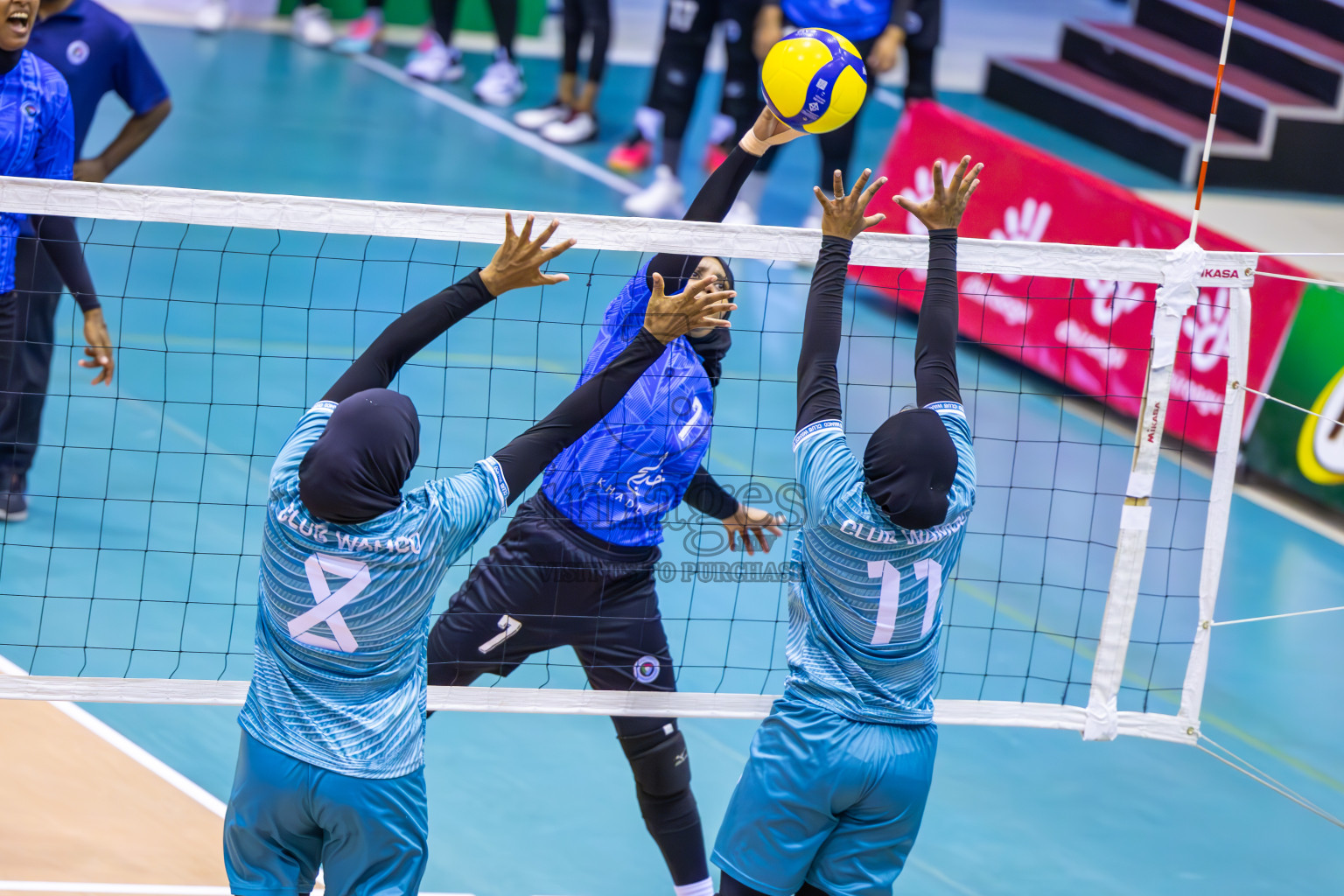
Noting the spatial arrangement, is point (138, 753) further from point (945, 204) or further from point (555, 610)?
point (945, 204)

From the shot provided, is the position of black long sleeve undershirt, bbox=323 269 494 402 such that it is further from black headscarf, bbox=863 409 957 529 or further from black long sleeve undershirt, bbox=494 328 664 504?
black headscarf, bbox=863 409 957 529

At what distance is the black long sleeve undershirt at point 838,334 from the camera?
11.3ft

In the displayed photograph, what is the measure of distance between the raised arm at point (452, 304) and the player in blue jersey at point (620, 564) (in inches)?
21.0

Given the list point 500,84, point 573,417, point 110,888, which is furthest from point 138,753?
point 500,84

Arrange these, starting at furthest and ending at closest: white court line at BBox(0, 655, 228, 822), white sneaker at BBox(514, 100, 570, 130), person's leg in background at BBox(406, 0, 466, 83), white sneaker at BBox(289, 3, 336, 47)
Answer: white sneaker at BBox(289, 3, 336, 47), person's leg in background at BBox(406, 0, 466, 83), white sneaker at BBox(514, 100, 570, 130), white court line at BBox(0, 655, 228, 822)

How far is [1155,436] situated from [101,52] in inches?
168

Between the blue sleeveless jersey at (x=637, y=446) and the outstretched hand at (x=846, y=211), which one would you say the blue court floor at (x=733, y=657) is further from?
the outstretched hand at (x=846, y=211)

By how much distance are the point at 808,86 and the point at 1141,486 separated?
1440 mm

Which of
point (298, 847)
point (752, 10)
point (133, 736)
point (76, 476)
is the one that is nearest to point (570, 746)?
point (133, 736)

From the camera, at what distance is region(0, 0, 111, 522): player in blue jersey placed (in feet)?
14.8

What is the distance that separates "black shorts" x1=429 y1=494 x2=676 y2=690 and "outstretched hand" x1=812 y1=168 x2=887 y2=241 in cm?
103

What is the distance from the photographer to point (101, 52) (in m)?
5.68

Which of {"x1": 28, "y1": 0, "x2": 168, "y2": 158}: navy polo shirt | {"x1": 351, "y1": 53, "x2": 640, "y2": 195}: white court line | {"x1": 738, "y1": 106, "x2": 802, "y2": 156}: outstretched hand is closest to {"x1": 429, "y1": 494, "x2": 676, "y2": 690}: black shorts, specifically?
{"x1": 738, "y1": 106, "x2": 802, "y2": 156}: outstretched hand

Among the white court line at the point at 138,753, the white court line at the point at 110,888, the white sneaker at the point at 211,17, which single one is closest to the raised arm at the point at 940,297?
the white court line at the point at 110,888
